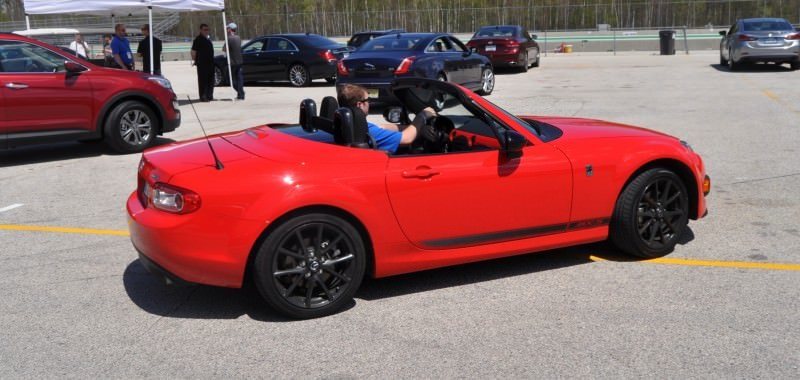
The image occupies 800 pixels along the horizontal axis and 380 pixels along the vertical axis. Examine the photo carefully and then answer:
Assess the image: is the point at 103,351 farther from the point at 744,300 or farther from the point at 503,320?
the point at 744,300

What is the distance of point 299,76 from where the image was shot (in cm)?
2111

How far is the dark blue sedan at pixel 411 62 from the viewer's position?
1448 cm

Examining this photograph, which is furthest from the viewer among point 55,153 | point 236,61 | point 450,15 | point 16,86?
point 450,15

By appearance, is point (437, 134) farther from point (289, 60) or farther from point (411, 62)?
point (289, 60)

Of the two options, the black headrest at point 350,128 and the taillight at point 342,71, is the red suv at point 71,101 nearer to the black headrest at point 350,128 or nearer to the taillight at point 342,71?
the taillight at point 342,71

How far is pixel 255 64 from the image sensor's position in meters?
21.7

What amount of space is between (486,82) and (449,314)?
13.2 meters

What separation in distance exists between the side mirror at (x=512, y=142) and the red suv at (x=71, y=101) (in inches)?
274

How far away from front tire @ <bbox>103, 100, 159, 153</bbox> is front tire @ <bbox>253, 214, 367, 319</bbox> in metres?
6.75

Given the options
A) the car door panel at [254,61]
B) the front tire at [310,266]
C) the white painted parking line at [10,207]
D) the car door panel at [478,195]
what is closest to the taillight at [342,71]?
the car door panel at [254,61]

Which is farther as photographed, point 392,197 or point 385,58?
point 385,58

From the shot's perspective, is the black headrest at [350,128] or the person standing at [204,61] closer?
the black headrest at [350,128]

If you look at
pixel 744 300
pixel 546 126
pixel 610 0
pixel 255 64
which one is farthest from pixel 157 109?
pixel 610 0

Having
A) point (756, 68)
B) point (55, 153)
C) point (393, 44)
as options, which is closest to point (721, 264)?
point (55, 153)
